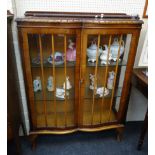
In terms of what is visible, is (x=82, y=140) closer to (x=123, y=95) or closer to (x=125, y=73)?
(x=123, y=95)

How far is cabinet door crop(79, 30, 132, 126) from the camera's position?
1.36m

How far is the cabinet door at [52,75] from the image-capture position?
4.28ft

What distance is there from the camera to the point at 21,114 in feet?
5.67

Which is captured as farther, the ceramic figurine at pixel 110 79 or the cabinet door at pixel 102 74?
the ceramic figurine at pixel 110 79

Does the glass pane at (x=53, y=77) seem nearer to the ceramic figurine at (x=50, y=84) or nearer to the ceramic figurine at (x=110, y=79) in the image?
the ceramic figurine at (x=50, y=84)

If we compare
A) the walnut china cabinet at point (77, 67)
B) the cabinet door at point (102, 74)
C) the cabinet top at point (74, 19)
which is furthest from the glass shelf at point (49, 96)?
the cabinet top at point (74, 19)

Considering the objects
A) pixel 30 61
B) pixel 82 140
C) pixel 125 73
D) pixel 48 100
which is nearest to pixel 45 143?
pixel 82 140

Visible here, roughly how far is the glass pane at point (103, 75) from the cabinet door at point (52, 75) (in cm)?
14

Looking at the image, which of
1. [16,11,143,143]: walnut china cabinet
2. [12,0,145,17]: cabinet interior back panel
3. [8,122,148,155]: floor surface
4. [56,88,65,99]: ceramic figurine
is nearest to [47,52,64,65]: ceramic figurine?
[16,11,143,143]: walnut china cabinet

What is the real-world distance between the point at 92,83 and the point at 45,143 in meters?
0.88

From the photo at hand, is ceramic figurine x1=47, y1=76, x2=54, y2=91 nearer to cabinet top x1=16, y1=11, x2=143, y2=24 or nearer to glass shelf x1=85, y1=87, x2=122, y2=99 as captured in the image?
glass shelf x1=85, y1=87, x2=122, y2=99

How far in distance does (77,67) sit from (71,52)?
5.4 inches

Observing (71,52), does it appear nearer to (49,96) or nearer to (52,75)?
(52,75)

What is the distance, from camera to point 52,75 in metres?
1.48
